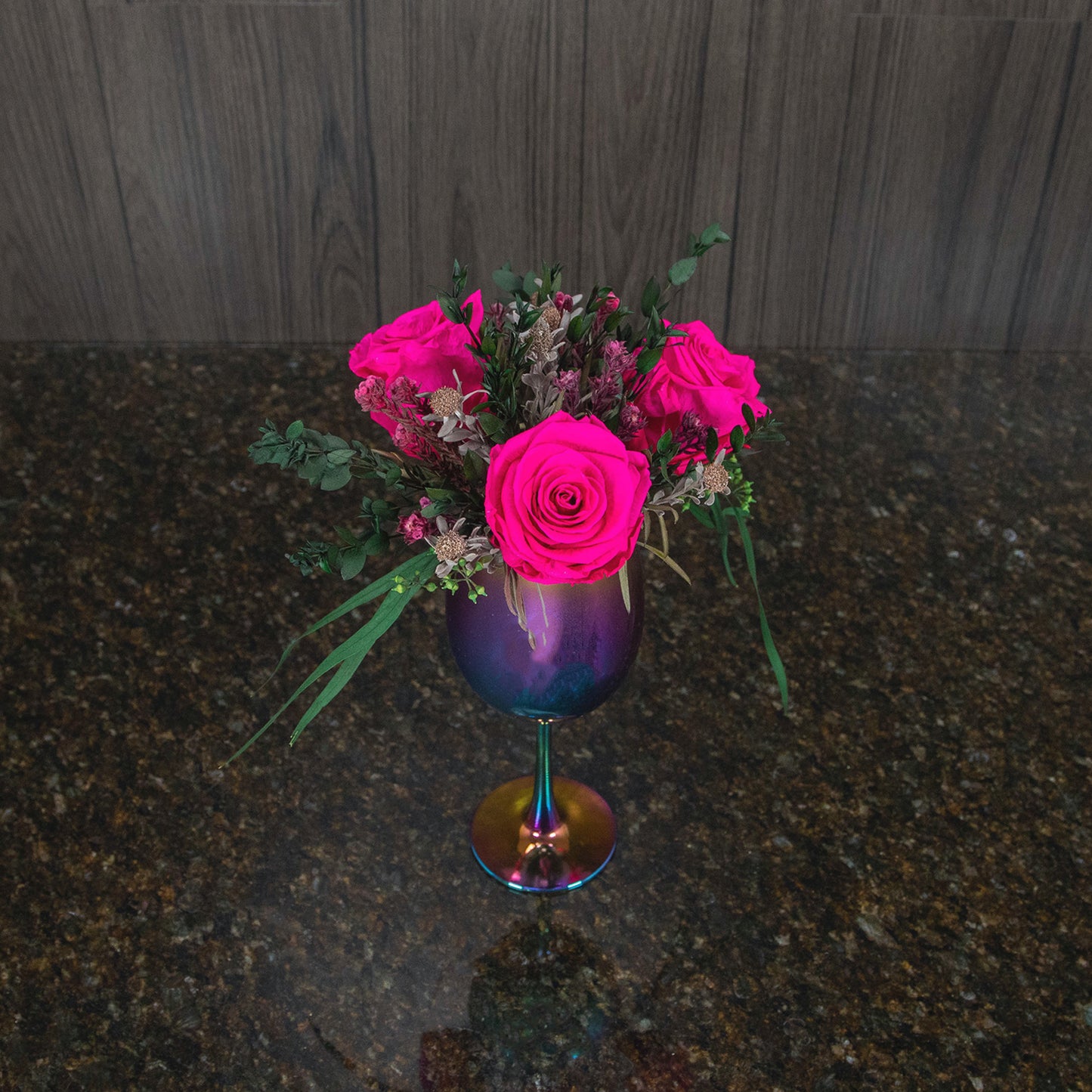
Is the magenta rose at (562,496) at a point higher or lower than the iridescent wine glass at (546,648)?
higher

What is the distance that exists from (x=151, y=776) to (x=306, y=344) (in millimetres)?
918

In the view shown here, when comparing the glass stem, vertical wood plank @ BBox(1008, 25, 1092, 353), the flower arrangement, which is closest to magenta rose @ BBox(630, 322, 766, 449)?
the flower arrangement

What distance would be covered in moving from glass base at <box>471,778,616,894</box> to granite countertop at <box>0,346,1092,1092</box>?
15 mm

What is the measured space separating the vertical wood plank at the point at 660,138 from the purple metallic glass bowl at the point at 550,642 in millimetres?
1010

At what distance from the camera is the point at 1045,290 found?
1691 mm

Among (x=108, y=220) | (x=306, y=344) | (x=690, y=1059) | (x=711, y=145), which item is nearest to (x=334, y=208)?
(x=306, y=344)

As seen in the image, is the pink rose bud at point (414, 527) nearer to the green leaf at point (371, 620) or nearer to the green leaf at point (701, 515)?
the green leaf at point (371, 620)

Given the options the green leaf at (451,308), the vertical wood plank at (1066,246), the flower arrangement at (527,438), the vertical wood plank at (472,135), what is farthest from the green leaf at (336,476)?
the vertical wood plank at (1066,246)

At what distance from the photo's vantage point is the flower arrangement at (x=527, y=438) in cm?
58

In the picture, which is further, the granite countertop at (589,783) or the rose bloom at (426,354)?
the granite countertop at (589,783)

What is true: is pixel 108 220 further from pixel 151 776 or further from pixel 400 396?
pixel 400 396

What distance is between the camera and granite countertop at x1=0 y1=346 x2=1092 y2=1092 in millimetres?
752

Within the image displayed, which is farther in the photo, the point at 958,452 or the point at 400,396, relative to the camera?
the point at 958,452

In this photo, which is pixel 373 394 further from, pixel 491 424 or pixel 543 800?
pixel 543 800
